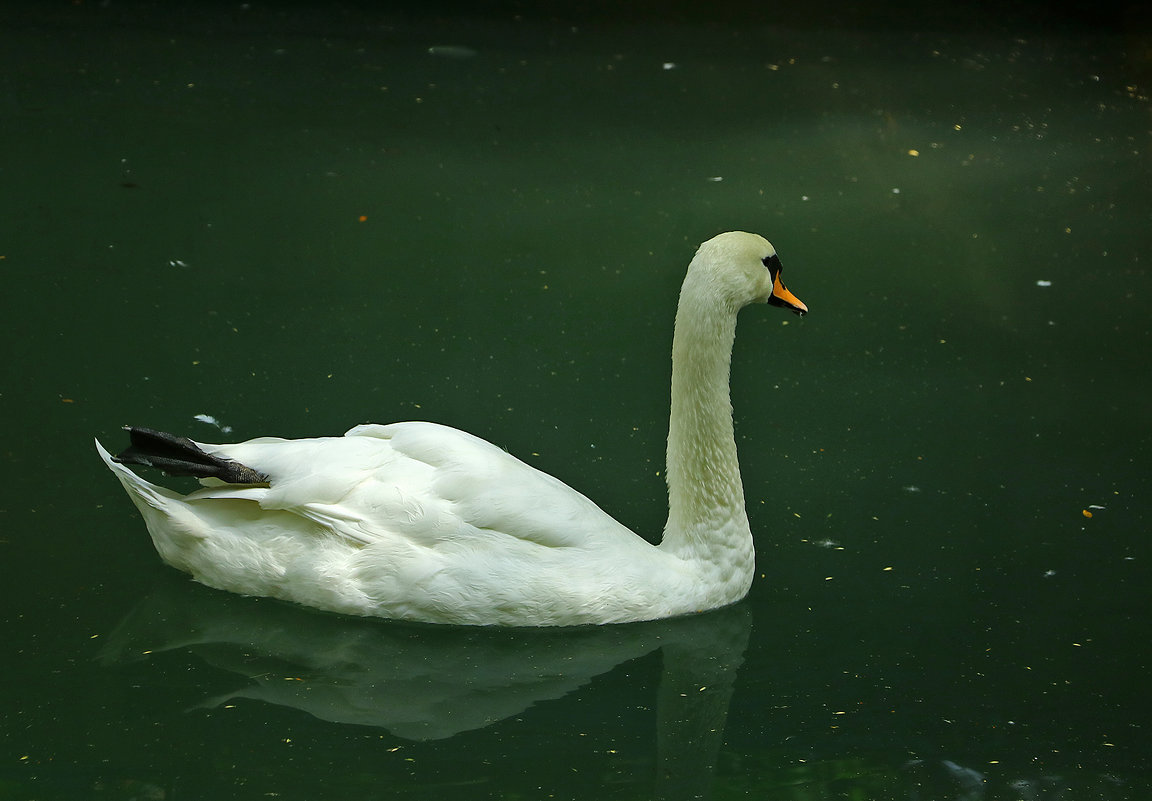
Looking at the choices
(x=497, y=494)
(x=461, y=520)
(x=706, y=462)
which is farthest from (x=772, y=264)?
(x=461, y=520)

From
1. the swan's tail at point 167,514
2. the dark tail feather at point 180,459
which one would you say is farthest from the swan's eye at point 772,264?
the swan's tail at point 167,514

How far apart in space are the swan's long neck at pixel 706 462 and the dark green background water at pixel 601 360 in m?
0.22

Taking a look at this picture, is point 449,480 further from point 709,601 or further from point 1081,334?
point 1081,334

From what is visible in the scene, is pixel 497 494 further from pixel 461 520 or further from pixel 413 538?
pixel 413 538

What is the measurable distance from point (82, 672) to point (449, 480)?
3.73 ft

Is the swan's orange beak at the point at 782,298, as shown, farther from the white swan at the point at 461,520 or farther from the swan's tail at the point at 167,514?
the swan's tail at the point at 167,514

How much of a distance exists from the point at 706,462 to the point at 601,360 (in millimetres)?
1802

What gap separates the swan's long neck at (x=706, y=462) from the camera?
4047mm

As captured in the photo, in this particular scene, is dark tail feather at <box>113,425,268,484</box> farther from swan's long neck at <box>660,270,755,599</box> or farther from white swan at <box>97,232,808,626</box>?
swan's long neck at <box>660,270,755,599</box>

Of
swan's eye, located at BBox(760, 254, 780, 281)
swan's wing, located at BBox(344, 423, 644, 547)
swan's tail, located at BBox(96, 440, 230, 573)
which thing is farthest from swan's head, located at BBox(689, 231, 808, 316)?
swan's tail, located at BBox(96, 440, 230, 573)

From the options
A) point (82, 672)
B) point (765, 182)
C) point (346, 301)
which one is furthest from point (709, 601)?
point (765, 182)

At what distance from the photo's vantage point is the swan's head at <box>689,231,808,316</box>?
3.98 meters

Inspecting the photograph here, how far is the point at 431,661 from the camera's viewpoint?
382cm

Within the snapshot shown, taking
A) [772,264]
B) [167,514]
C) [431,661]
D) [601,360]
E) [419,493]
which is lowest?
[431,661]
